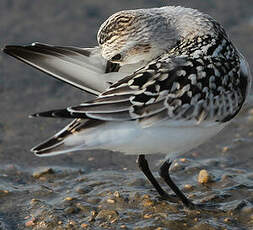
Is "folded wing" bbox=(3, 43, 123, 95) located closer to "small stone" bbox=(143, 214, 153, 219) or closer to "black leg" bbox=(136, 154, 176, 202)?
"black leg" bbox=(136, 154, 176, 202)

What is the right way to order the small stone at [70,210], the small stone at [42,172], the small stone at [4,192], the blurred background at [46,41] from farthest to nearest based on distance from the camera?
the blurred background at [46,41]
the small stone at [42,172]
the small stone at [4,192]
the small stone at [70,210]

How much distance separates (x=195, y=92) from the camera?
4555 mm

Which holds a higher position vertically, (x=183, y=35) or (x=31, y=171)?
(x=183, y=35)

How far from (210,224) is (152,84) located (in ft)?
4.20

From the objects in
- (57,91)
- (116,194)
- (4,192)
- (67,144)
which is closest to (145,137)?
(67,144)

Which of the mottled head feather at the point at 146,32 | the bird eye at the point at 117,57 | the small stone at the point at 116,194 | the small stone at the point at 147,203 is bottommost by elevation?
the small stone at the point at 116,194

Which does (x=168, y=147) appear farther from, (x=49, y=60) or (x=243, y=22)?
(x=243, y=22)

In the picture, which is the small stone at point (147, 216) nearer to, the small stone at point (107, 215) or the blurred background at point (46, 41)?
the small stone at point (107, 215)

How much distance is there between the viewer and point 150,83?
14.6 ft

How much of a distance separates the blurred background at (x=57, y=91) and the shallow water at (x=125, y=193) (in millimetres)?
20

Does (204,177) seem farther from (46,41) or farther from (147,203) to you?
(46,41)

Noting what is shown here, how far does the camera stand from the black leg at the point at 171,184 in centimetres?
516

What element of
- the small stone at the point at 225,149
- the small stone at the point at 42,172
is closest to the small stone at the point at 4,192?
the small stone at the point at 42,172

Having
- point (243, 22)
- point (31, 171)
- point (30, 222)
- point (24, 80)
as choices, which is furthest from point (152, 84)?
point (243, 22)
